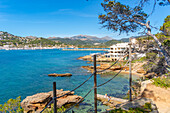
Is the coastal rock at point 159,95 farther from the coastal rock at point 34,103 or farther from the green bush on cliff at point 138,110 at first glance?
the coastal rock at point 34,103

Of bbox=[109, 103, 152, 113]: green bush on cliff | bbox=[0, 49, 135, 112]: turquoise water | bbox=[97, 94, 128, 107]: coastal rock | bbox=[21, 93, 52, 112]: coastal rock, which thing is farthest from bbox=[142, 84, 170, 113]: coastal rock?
bbox=[21, 93, 52, 112]: coastal rock

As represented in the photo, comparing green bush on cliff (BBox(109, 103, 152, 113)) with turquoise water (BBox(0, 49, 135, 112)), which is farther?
turquoise water (BBox(0, 49, 135, 112))

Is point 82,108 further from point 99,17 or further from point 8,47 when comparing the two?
point 8,47

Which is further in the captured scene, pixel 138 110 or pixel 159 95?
pixel 159 95

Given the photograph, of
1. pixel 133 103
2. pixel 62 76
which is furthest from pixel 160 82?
pixel 62 76

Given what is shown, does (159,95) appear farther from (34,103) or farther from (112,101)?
(34,103)

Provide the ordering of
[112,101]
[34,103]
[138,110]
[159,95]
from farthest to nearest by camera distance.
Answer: [112,101] → [34,103] → [159,95] → [138,110]

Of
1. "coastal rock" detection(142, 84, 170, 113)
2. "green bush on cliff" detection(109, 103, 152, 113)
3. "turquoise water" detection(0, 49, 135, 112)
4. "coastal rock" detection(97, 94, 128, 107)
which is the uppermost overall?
"green bush on cliff" detection(109, 103, 152, 113)

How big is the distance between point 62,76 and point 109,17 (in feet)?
76.9

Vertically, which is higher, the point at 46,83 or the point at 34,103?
the point at 34,103

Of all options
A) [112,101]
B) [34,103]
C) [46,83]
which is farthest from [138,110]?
[46,83]

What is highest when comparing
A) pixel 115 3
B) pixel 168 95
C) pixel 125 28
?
pixel 115 3

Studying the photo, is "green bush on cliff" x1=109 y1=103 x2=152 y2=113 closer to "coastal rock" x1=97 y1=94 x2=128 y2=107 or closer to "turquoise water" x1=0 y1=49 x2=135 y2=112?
"turquoise water" x1=0 y1=49 x2=135 y2=112

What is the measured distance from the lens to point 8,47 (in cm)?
Answer: 19650
